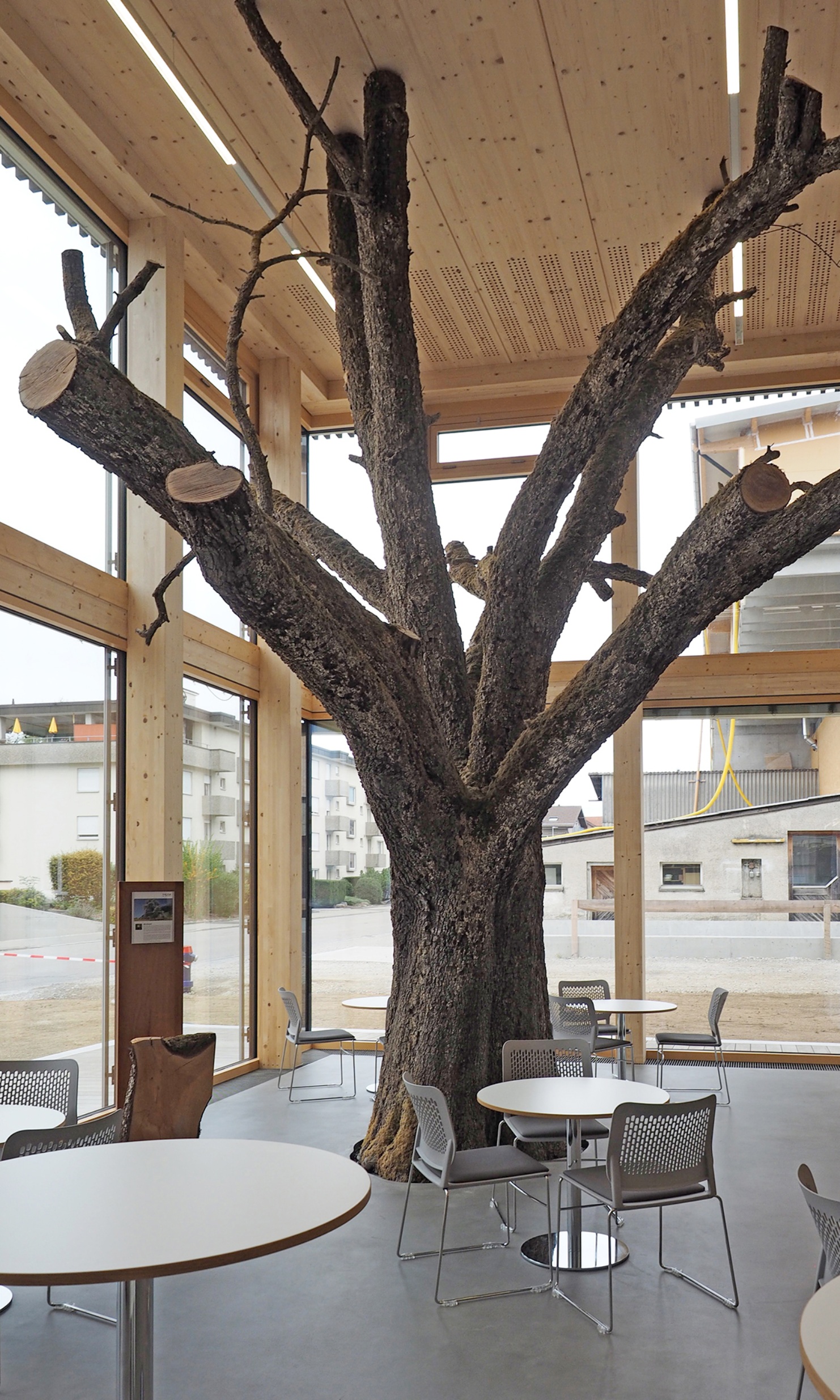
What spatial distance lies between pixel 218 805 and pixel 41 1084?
14.2 ft

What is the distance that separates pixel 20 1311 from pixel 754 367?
891cm

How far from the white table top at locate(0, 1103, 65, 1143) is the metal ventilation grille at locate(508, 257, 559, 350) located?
6522mm

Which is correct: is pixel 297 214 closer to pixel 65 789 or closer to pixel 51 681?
pixel 51 681

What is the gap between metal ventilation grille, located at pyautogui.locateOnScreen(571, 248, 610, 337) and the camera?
26.9ft

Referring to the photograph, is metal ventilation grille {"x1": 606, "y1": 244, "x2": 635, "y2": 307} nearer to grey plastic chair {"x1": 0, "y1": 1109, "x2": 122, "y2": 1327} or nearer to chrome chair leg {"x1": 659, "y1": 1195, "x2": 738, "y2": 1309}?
chrome chair leg {"x1": 659, "y1": 1195, "x2": 738, "y2": 1309}

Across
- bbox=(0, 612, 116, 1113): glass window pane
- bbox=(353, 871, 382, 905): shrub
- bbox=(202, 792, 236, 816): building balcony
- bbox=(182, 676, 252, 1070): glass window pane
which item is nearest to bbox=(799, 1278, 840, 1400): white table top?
bbox=(0, 612, 116, 1113): glass window pane

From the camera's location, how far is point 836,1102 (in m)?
7.93

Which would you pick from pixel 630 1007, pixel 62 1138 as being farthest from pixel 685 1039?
pixel 62 1138

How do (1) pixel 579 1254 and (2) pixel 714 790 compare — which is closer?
(1) pixel 579 1254

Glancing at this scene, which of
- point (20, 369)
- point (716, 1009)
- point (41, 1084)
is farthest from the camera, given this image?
point (716, 1009)

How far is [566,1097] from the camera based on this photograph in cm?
471

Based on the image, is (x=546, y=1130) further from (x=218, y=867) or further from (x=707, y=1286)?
(x=218, y=867)

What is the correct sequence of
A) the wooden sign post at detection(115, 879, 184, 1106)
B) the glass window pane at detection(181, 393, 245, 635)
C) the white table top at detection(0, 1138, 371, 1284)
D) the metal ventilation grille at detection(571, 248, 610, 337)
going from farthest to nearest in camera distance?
the glass window pane at detection(181, 393, 245, 635) < the metal ventilation grille at detection(571, 248, 610, 337) < the wooden sign post at detection(115, 879, 184, 1106) < the white table top at detection(0, 1138, 371, 1284)

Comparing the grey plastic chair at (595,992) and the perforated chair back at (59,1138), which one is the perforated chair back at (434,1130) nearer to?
the perforated chair back at (59,1138)
